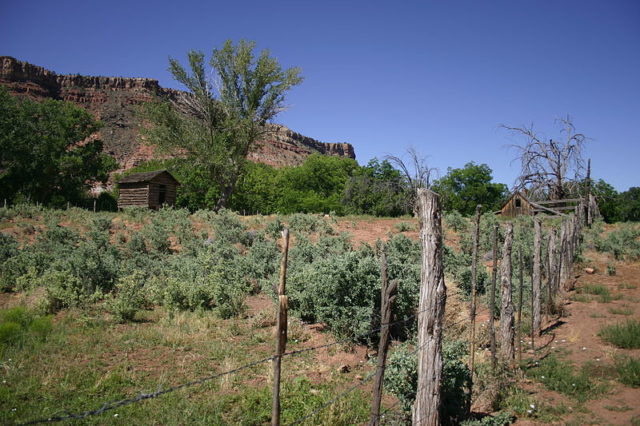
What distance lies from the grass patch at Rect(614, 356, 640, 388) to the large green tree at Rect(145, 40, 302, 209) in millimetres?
26651

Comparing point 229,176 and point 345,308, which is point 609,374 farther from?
point 229,176

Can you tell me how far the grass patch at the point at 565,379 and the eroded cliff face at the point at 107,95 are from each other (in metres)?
95.8

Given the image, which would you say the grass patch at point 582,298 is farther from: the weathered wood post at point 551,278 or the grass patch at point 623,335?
the grass patch at point 623,335

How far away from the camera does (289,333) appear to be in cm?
855

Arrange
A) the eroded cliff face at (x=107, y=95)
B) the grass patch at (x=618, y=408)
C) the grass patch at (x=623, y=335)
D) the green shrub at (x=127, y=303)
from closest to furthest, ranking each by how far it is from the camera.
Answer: the grass patch at (x=618, y=408) → the grass patch at (x=623, y=335) → the green shrub at (x=127, y=303) → the eroded cliff face at (x=107, y=95)

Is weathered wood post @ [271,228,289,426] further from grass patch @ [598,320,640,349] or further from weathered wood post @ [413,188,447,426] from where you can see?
grass patch @ [598,320,640,349]

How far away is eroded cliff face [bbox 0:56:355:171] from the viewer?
334 ft

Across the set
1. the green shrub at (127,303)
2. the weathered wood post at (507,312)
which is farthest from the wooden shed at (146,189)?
the weathered wood post at (507,312)

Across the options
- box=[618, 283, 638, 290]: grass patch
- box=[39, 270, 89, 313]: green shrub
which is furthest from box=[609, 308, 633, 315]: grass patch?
box=[39, 270, 89, 313]: green shrub

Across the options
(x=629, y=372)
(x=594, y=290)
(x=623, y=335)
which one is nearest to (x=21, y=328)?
(x=629, y=372)

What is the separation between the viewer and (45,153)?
1383 inches

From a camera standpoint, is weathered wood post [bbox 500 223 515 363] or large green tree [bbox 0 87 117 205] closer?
weathered wood post [bbox 500 223 515 363]

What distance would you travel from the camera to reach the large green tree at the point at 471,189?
56.9 m

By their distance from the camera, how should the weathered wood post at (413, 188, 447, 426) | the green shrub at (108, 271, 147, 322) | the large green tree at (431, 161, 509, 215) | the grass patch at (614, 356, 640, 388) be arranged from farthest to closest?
the large green tree at (431, 161, 509, 215)
the green shrub at (108, 271, 147, 322)
the grass patch at (614, 356, 640, 388)
the weathered wood post at (413, 188, 447, 426)
